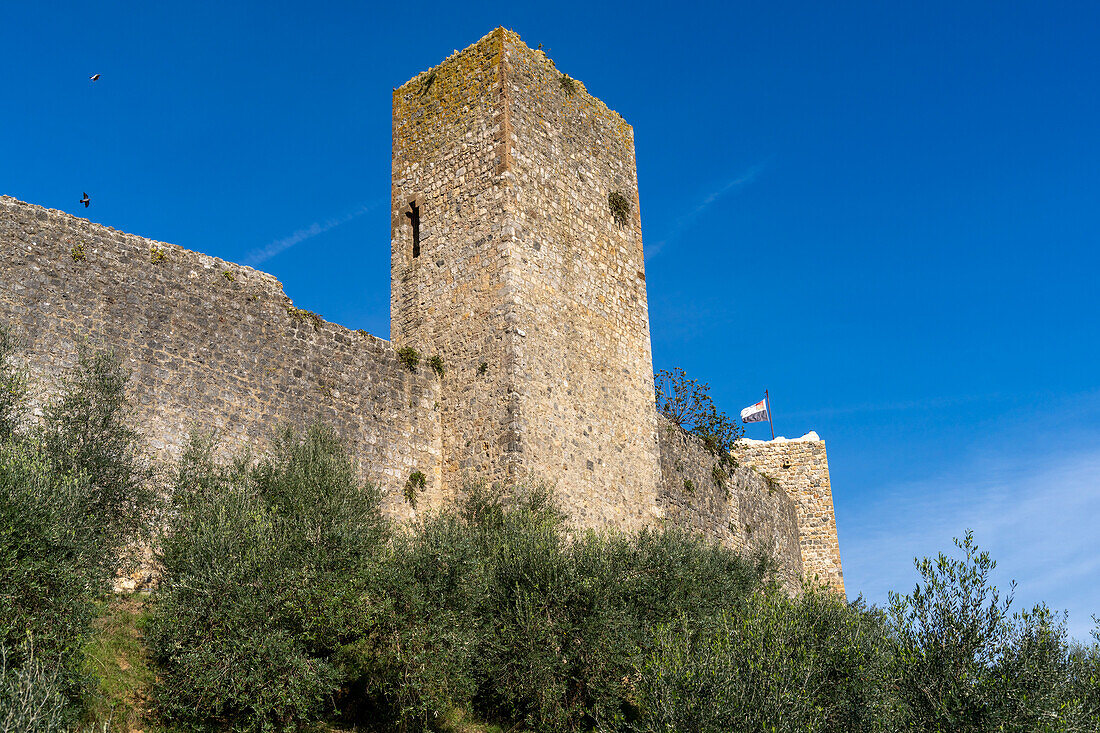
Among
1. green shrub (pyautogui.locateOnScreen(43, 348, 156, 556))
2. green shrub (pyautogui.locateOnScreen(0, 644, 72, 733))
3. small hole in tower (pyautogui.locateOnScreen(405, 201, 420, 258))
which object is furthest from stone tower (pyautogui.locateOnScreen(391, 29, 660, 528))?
green shrub (pyautogui.locateOnScreen(0, 644, 72, 733))

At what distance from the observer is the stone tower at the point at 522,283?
673 inches

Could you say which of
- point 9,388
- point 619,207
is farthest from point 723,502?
point 9,388

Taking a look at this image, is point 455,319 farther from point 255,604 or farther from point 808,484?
point 808,484

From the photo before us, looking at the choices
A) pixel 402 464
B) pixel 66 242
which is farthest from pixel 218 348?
→ pixel 402 464

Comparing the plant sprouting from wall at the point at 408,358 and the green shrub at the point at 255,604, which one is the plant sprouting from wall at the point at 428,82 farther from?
the green shrub at the point at 255,604

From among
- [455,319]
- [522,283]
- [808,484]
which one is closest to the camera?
[522,283]

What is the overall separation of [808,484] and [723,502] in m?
7.80

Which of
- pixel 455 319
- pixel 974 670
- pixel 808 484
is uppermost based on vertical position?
pixel 455 319

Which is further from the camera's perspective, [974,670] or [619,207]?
[619,207]

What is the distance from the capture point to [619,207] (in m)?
20.8

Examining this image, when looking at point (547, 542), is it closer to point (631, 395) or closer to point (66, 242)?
point (631, 395)

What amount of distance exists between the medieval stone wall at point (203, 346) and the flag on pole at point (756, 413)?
1794 cm

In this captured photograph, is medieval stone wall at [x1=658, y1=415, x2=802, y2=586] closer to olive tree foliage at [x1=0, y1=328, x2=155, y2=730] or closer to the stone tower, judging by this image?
the stone tower

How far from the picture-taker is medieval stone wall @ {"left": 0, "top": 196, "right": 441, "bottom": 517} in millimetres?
13109
